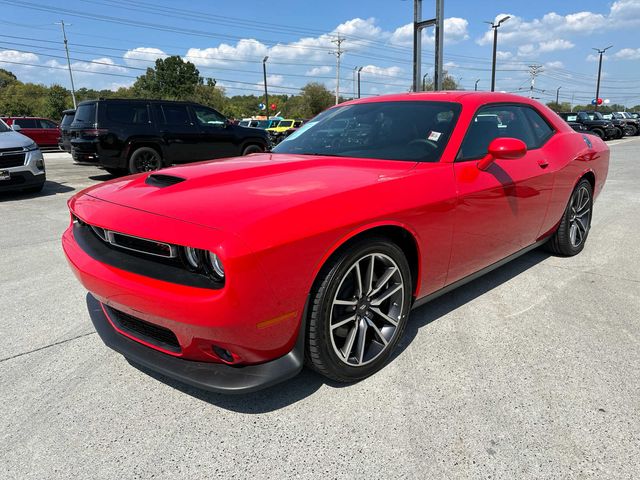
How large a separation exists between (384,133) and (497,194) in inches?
Result: 32.6

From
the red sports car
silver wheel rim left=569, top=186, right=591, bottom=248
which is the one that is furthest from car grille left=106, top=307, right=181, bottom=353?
silver wheel rim left=569, top=186, right=591, bottom=248

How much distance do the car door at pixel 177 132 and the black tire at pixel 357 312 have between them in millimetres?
8883

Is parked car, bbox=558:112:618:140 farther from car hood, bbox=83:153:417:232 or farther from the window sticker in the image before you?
car hood, bbox=83:153:417:232

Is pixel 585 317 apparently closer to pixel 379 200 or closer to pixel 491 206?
pixel 491 206

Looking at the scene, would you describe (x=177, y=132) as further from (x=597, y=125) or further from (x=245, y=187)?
(x=597, y=125)

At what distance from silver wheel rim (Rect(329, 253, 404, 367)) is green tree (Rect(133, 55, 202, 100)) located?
85.0m

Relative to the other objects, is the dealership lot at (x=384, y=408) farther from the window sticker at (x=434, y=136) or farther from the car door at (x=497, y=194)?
the window sticker at (x=434, y=136)

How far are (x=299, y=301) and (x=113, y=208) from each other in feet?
3.39

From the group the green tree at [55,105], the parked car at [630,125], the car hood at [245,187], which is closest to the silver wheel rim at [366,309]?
the car hood at [245,187]

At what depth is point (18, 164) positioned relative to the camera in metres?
7.77

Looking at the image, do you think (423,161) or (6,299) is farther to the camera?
(6,299)

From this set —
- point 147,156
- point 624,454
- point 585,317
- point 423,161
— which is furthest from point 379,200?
point 147,156

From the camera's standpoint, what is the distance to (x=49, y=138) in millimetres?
21703

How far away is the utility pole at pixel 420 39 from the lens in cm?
1133
